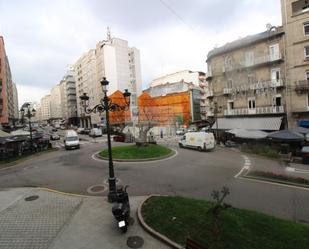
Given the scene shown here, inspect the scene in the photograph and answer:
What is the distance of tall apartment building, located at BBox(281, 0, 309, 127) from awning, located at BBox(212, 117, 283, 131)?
1.79 m

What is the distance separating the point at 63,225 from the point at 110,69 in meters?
58.1

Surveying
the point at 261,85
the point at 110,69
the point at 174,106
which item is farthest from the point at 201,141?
the point at 110,69

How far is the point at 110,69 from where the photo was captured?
196 ft

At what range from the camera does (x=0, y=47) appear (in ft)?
156

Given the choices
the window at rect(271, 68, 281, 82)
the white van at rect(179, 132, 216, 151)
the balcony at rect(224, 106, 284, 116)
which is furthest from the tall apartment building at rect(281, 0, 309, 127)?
the white van at rect(179, 132, 216, 151)

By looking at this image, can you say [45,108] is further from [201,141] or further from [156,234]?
[156,234]

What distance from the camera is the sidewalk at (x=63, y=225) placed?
5.74m

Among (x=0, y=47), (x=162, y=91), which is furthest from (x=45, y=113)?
(x=162, y=91)

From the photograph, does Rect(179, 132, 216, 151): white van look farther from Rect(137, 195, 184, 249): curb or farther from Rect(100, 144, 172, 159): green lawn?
Rect(137, 195, 184, 249): curb

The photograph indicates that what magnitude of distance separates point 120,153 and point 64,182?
745 cm

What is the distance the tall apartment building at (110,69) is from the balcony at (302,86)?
39.0 metres

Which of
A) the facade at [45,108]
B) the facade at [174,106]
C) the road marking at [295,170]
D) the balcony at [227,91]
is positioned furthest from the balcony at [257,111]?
the facade at [45,108]

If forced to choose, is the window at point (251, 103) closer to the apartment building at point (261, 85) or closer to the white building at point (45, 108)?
the apartment building at point (261, 85)

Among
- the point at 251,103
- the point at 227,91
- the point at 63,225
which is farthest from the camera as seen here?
the point at 227,91
